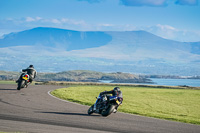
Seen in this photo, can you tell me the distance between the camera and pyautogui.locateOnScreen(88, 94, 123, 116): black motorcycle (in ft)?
57.4

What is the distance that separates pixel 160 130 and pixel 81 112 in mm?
5593

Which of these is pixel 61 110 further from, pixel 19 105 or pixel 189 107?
pixel 189 107

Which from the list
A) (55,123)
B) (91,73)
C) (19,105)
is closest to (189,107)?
(19,105)

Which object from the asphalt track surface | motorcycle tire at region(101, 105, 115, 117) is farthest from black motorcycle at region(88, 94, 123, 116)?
the asphalt track surface

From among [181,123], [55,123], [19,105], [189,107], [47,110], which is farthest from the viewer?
[189,107]

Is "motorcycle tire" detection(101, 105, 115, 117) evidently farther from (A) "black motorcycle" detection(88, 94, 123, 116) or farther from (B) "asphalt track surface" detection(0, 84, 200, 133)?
(B) "asphalt track surface" detection(0, 84, 200, 133)

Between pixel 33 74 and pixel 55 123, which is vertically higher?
pixel 33 74

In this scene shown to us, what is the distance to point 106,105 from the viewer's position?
17.9 metres

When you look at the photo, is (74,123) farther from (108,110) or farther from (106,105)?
(106,105)

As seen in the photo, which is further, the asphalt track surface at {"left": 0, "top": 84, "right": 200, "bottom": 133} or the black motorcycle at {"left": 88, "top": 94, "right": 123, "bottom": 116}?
the black motorcycle at {"left": 88, "top": 94, "right": 123, "bottom": 116}

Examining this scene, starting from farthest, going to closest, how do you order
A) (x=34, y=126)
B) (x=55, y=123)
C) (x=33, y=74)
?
(x=33, y=74)
(x=55, y=123)
(x=34, y=126)

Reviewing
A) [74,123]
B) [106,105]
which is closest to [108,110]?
[106,105]

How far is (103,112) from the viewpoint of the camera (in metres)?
17.8

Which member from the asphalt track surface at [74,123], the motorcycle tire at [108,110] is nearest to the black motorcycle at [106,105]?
the motorcycle tire at [108,110]
